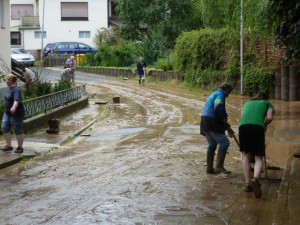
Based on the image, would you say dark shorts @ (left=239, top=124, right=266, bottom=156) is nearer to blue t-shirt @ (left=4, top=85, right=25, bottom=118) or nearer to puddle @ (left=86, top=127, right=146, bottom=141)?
blue t-shirt @ (left=4, top=85, right=25, bottom=118)

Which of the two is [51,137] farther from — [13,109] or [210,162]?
[210,162]

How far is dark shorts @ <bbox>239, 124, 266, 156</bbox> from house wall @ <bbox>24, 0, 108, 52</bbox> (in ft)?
160

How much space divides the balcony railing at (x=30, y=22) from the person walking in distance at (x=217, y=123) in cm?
4842

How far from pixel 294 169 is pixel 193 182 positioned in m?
2.34

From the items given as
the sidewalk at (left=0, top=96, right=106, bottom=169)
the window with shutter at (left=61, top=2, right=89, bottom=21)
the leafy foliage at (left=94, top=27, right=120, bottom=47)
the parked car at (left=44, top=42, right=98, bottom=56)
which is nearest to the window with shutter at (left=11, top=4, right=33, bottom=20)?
the window with shutter at (left=61, top=2, right=89, bottom=21)

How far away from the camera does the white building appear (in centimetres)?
5612

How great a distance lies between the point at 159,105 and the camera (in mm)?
23500

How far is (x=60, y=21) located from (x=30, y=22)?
9.60ft

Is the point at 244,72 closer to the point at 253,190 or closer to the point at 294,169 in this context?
the point at 294,169

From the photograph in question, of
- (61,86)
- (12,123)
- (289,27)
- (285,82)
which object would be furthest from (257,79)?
(289,27)

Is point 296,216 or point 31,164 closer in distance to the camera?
point 296,216

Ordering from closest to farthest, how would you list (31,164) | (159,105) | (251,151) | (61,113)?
1. (251,151)
2. (31,164)
3. (61,113)
4. (159,105)

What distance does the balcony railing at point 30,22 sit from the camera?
56.3m

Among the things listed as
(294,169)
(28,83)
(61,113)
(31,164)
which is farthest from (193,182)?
(28,83)
